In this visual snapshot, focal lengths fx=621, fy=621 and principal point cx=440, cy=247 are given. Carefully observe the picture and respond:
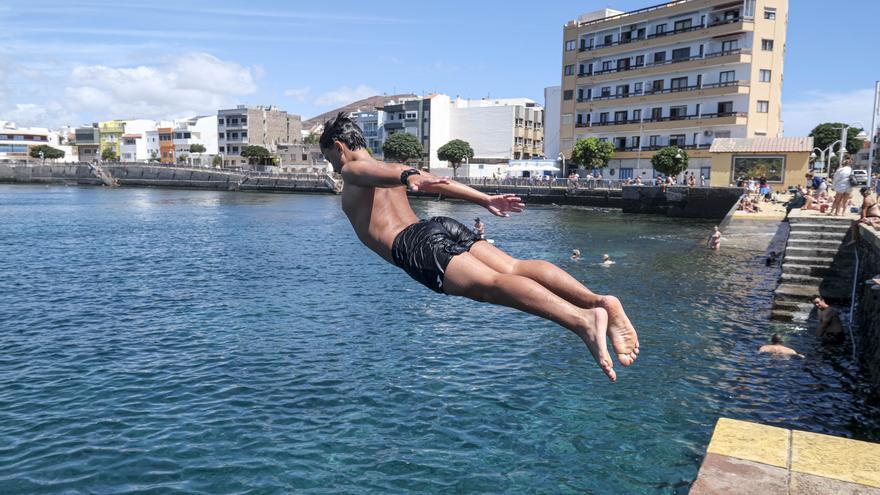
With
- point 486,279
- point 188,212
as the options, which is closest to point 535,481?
point 486,279

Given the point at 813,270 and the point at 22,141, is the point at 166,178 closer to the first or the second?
the point at 22,141

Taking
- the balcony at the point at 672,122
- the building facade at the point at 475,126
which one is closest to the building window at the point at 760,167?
the balcony at the point at 672,122

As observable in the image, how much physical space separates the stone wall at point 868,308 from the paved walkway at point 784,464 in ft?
32.9

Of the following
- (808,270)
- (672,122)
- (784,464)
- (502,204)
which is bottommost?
(808,270)

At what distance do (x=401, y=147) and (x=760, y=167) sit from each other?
58.7m

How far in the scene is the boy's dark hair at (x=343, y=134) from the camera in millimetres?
6344

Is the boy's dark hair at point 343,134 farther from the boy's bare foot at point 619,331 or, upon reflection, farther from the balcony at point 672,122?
the balcony at point 672,122

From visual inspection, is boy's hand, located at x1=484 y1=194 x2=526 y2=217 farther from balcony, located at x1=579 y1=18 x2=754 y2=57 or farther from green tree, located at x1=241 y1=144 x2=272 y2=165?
green tree, located at x1=241 y1=144 x2=272 y2=165

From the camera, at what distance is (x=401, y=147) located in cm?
10381

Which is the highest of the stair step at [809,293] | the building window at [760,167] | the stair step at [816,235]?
the building window at [760,167]

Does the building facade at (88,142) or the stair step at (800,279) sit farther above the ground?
the building facade at (88,142)

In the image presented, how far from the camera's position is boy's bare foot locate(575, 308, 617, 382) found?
4938 mm

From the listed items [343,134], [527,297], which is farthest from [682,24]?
[527,297]

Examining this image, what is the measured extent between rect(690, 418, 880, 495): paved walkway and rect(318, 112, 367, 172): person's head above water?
14.4 ft
